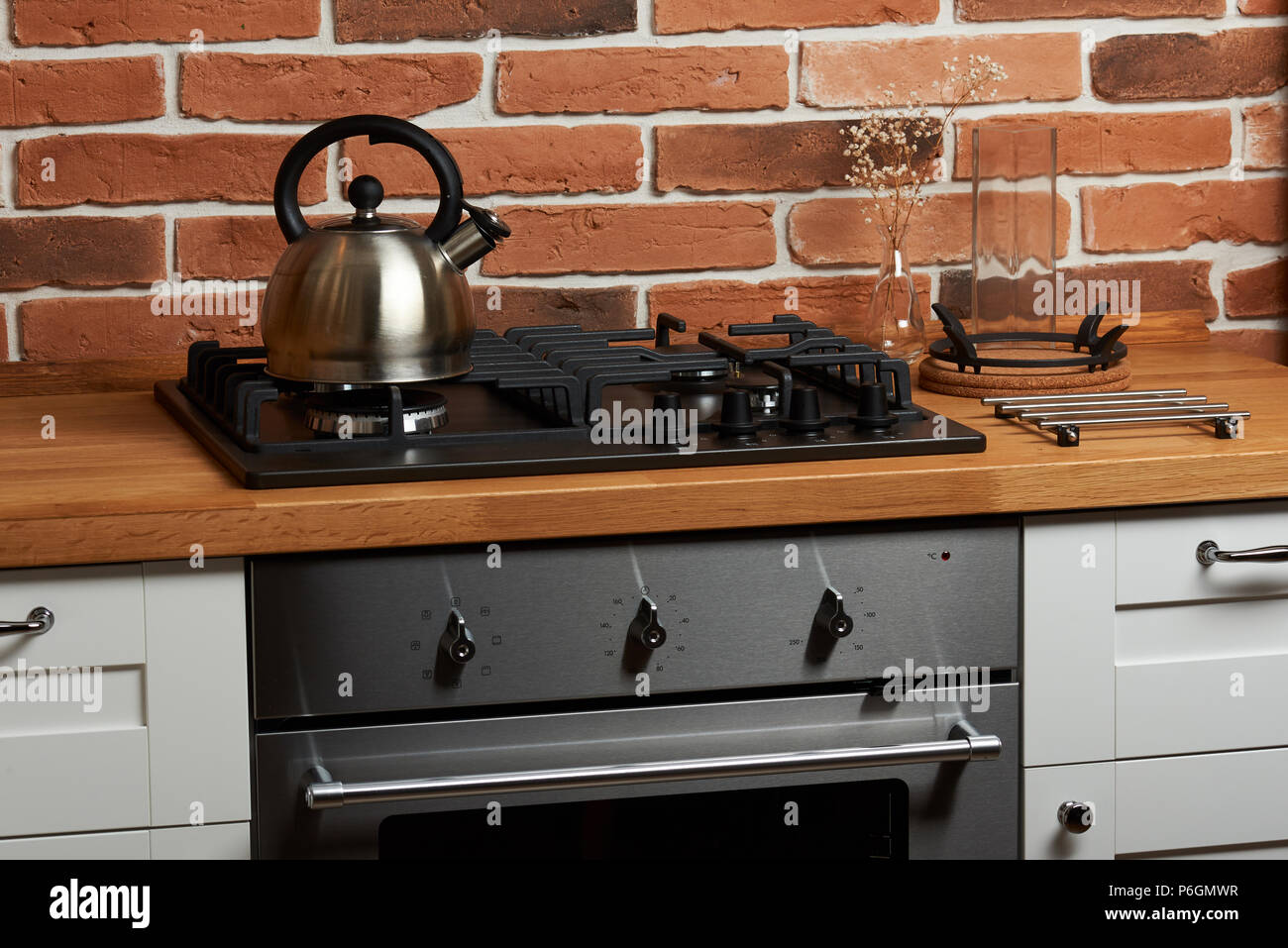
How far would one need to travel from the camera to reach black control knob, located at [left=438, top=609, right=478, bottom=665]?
133 cm

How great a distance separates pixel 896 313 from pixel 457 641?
2.64 feet

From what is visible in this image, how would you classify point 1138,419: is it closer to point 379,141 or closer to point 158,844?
point 379,141

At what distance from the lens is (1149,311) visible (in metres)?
2.12

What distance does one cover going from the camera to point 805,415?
1459 mm

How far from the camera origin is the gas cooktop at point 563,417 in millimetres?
1379

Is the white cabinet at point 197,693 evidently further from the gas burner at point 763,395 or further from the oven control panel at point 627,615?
the gas burner at point 763,395

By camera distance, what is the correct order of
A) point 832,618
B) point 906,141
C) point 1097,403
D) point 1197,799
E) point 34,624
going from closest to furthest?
point 34,624 → point 832,618 → point 1197,799 → point 1097,403 → point 906,141

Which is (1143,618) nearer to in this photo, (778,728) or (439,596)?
(778,728)

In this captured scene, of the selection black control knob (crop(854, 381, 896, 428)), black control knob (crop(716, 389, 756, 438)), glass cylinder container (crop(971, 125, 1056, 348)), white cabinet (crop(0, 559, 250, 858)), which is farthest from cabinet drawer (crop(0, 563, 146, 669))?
glass cylinder container (crop(971, 125, 1056, 348))

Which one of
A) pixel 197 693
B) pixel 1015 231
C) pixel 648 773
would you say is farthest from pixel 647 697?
pixel 1015 231

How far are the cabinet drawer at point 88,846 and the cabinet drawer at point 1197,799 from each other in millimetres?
873

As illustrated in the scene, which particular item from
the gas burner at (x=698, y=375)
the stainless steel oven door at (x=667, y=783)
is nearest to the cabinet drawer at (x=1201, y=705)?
the stainless steel oven door at (x=667, y=783)
